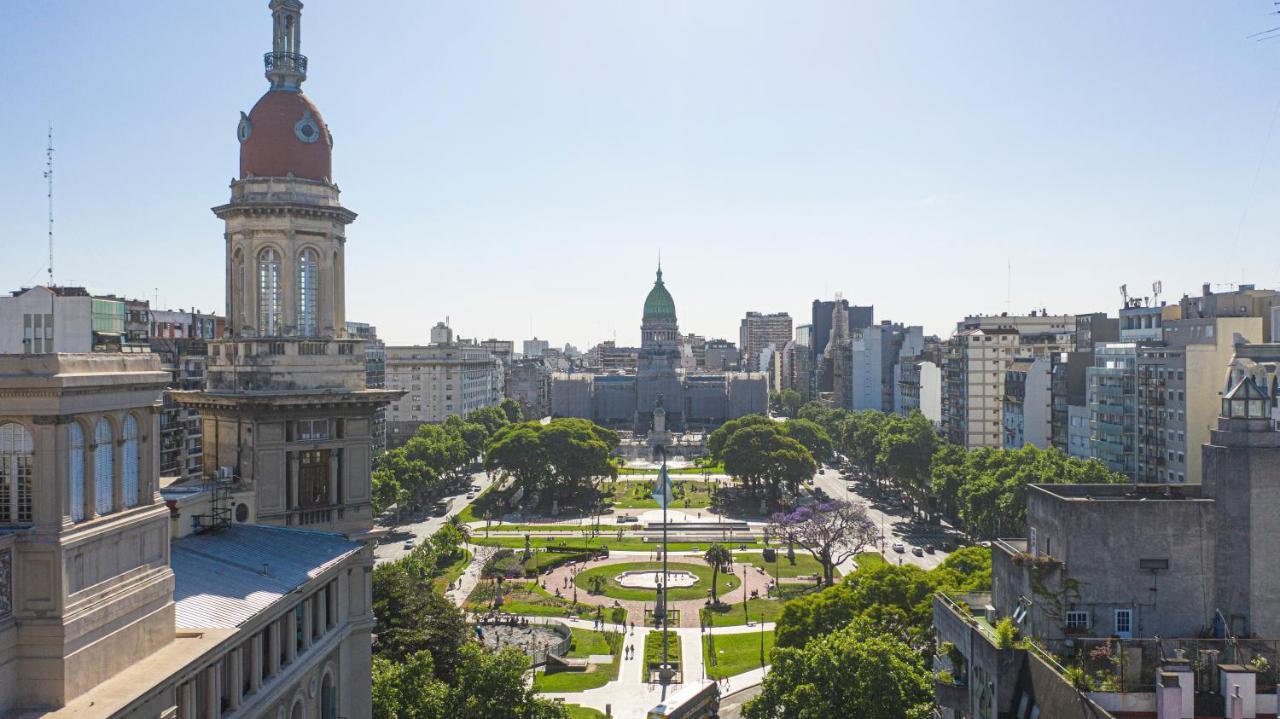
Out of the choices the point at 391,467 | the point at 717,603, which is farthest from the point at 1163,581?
the point at 391,467

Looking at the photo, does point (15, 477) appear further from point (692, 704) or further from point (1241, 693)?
point (692, 704)

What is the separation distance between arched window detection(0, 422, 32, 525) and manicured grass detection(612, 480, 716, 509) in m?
110

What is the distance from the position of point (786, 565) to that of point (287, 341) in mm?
69364

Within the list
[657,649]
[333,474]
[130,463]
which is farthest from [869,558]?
[130,463]

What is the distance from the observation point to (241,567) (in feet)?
84.3

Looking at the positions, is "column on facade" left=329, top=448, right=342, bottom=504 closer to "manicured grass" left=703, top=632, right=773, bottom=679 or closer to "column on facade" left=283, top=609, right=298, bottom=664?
"column on facade" left=283, top=609, right=298, bottom=664

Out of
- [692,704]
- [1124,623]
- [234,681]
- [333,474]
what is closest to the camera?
[234,681]

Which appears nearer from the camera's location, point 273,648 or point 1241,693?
point 273,648

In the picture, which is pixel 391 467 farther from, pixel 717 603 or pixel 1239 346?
pixel 1239 346

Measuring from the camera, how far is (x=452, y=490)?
142 metres

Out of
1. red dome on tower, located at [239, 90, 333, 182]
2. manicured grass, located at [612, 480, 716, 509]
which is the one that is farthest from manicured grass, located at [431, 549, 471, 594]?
red dome on tower, located at [239, 90, 333, 182]

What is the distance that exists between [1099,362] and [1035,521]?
211ft

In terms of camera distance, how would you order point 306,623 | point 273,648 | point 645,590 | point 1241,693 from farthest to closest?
point 645,590
point 306,623
point 1241,693
point 273,648

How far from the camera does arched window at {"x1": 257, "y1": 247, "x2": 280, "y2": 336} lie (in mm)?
32000
